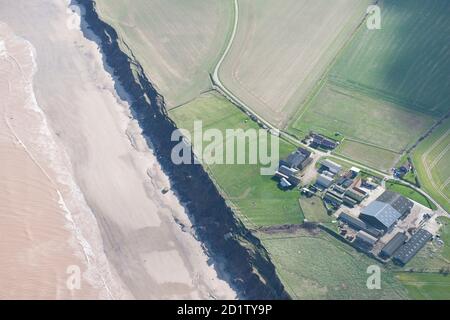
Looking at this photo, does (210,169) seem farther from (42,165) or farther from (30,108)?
(30,108)

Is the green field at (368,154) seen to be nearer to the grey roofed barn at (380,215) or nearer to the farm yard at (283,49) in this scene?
the grey roofed barn at (380,215)

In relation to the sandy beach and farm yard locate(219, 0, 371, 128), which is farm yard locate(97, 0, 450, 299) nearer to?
farm yard locate(219, 0, 371, 128)

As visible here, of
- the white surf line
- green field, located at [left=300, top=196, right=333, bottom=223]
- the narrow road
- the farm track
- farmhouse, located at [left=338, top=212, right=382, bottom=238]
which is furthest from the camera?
the narrow road

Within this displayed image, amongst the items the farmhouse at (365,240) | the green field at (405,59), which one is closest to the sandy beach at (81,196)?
the farmhouse at (365,240)

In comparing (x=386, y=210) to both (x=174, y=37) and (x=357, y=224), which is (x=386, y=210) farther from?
(x=174, y=37)

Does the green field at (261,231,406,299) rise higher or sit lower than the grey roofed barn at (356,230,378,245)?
lower

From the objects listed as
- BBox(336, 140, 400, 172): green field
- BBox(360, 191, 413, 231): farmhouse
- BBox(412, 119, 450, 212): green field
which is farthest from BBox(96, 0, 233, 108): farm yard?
BBox(412, 119, 450, 212): green field

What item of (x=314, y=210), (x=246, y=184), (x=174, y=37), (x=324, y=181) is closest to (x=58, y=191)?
(x=246, y=184)
